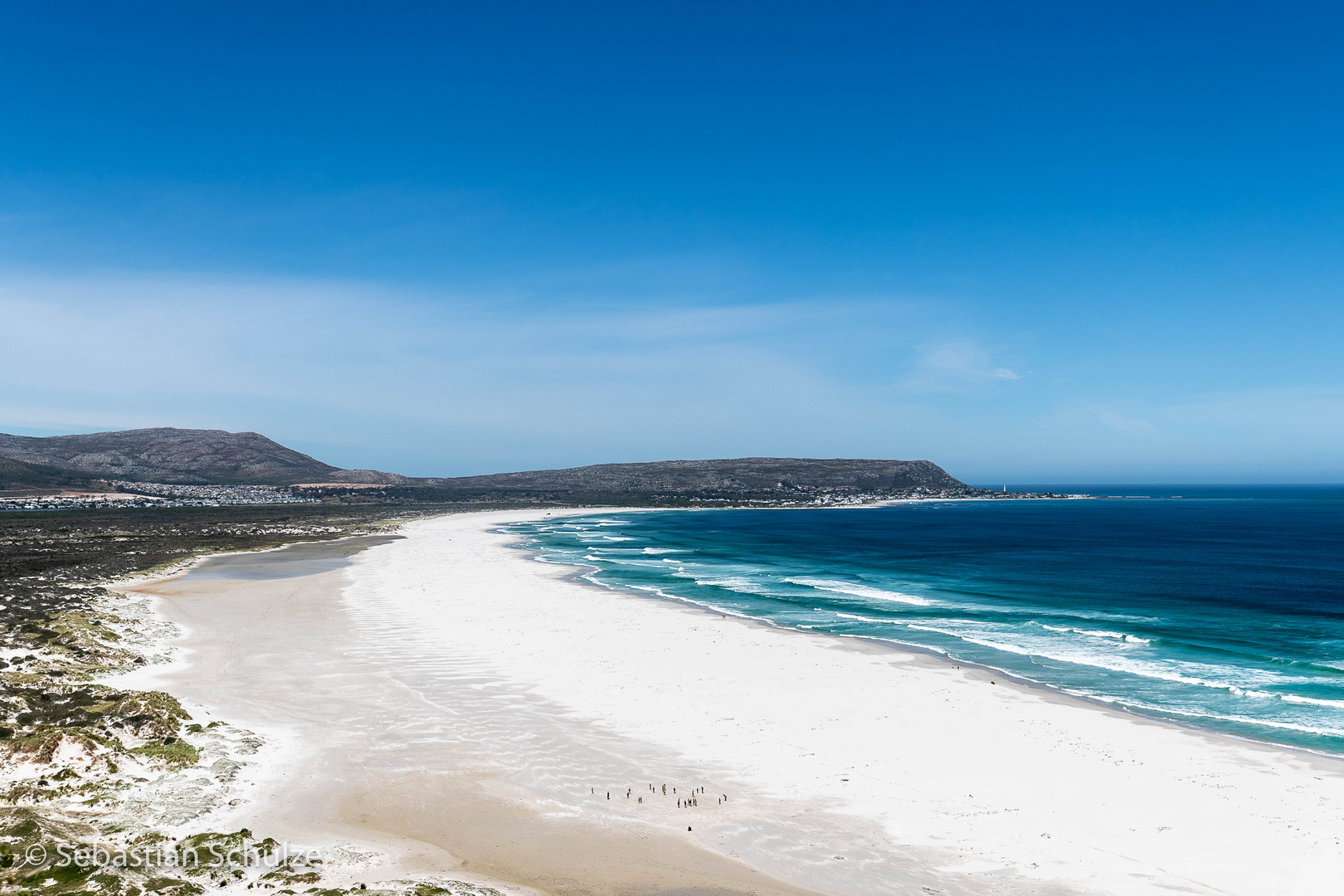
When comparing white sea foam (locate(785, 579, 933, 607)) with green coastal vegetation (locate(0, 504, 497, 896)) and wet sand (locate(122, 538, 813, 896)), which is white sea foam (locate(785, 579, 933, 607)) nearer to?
wet sand (locate(122, 538, 813, 896))

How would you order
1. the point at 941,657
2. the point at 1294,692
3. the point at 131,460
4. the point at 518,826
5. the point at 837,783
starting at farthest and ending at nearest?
the point at 131,460, the point at 941,657, the point at 1294,692, the point at 837,783, the point at 518,826

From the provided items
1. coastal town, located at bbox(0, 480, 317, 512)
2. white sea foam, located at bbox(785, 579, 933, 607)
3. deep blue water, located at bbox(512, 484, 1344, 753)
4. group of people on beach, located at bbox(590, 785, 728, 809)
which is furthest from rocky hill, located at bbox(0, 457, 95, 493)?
group of people on beach, located at bbox(590, 785, 728, 809)

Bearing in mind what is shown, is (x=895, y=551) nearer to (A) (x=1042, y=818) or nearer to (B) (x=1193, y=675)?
(B) (x=1193, y=675)

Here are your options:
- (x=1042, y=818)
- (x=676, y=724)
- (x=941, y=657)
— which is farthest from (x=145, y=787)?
(x=941, y=657)

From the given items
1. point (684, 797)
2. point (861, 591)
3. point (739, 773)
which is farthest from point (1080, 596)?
point (684, 797)

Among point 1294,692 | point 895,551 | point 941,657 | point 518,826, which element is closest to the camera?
point 518,826

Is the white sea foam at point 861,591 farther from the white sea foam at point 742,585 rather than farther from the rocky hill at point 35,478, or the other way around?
the rocky hill at point 35,478
